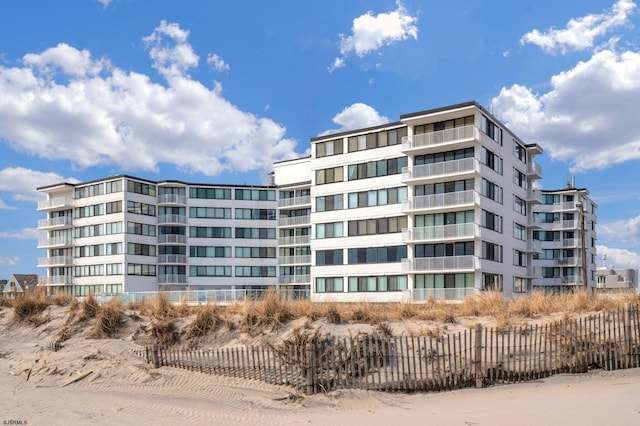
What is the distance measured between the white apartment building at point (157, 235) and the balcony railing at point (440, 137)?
112ft

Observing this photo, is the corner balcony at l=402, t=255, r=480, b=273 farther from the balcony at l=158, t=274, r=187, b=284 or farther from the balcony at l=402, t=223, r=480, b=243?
the balcony at l=158, t=274, r=187, b=284

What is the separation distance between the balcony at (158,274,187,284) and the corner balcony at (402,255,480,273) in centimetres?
3746

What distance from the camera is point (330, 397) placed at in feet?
50.6

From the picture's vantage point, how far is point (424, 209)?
1988 inches

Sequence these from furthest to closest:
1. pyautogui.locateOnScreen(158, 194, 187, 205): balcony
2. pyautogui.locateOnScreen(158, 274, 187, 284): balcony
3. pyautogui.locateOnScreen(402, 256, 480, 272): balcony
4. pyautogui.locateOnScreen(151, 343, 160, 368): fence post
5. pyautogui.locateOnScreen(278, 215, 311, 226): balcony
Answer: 1. pyautogui.locateOnScreen(158, 194, 187, 205): balcony
2. pyautogui.locateOnScreen(158, 274, 187, 284): balcony
3. pyautogui.locateOnScreen(278, 215, 311, 226): balcony
4. pyautogui.locateOnScreen(402, 256, 480, 272): balcony
5. pyautogui.locateOnScreen(151, 343, 160, 368): fence post

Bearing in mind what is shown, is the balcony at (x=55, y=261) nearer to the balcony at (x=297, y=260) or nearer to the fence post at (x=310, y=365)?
the balcony at (x=297, y=260)

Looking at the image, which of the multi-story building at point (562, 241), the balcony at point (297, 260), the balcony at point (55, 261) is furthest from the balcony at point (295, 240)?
the multi-story building at point (562, 241)

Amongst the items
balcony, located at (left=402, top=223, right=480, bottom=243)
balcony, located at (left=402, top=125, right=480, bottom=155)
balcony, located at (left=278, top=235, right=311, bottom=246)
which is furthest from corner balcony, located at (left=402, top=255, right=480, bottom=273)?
balcony, located at (left=278, top=235, right=311, bottom=246)

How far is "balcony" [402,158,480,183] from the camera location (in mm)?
48219

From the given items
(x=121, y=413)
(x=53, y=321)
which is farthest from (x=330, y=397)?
(x=53, y=321)

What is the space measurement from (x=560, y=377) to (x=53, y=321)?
21.4 metres

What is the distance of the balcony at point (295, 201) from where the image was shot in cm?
7464

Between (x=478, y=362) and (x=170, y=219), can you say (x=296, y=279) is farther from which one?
(x=478, y=362)

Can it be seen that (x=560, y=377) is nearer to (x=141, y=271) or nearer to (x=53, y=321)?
(x=53, y=321)
